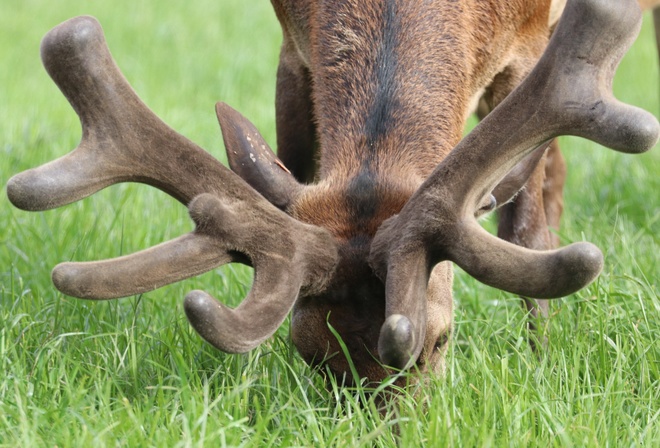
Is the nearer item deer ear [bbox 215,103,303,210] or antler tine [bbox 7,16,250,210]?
antler tine [bbox 7,16,250,210]

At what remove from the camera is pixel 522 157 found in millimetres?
3250

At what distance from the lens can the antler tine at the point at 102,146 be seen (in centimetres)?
315

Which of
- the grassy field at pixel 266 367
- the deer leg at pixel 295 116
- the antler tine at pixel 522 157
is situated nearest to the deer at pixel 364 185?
the antler tine at pixel 522 157

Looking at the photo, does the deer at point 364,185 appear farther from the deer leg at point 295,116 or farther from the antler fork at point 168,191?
the deer leg at point 295,116

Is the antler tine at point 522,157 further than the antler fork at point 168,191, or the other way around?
the antler fork at point 168,191

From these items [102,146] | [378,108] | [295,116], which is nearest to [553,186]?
[295,116]

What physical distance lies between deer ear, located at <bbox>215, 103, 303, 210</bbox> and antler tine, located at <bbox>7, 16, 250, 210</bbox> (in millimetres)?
226

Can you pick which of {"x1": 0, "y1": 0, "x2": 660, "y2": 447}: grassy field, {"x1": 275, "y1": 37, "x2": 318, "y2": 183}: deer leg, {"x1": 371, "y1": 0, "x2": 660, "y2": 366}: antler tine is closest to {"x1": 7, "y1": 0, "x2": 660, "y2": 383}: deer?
{"x1": 371, "y1": 0, "x2": 660, "y2": 366}: antler tine

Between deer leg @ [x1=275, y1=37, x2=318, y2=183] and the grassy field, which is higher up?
deer leg @ [x1=275, y1=37, x2=318, y2=183]

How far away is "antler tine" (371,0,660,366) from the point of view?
Answer: 2.97 metres

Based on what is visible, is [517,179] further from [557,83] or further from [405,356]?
[405,356]

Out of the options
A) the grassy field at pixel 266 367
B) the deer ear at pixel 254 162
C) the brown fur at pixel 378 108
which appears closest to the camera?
the grassy field at pixel 266 367

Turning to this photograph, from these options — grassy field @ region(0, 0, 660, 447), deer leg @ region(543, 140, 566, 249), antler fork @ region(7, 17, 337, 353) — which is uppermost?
deer leg @ region(543, 140, 566, 249)

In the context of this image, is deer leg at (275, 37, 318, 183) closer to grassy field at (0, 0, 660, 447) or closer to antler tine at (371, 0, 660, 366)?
grassy field at (0, 0, 660, 447)
